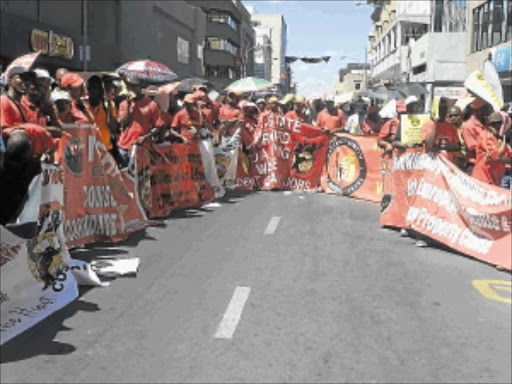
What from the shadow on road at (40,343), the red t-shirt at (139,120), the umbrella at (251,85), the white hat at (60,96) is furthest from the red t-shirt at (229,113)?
the shadow on road at (40,343)

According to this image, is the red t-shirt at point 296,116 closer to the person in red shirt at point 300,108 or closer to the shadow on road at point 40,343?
the person in red shirt at point 300,108

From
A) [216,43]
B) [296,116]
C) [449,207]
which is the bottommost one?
[449,207]

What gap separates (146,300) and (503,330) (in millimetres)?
2999

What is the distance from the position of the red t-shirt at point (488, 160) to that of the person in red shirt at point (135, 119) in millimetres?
4961

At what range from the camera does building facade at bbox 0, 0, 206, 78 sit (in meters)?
24.2

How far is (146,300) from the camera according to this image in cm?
586

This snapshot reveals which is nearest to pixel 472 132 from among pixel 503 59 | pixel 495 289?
pixel 495 289

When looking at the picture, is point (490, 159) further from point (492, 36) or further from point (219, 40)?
point (219, 40)

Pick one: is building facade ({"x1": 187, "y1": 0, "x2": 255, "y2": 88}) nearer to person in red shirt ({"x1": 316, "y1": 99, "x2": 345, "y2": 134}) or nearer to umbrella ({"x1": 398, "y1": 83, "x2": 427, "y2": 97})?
umbrella ({"x1": 398, "y1": 83, "x2": 427, "y2": 97})

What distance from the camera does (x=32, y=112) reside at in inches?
270

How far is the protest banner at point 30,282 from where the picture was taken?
4.86 metres

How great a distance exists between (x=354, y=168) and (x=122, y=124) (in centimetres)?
547

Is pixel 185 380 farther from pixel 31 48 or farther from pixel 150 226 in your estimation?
pixel 31 48

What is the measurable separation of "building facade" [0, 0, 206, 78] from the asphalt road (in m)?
18.3
